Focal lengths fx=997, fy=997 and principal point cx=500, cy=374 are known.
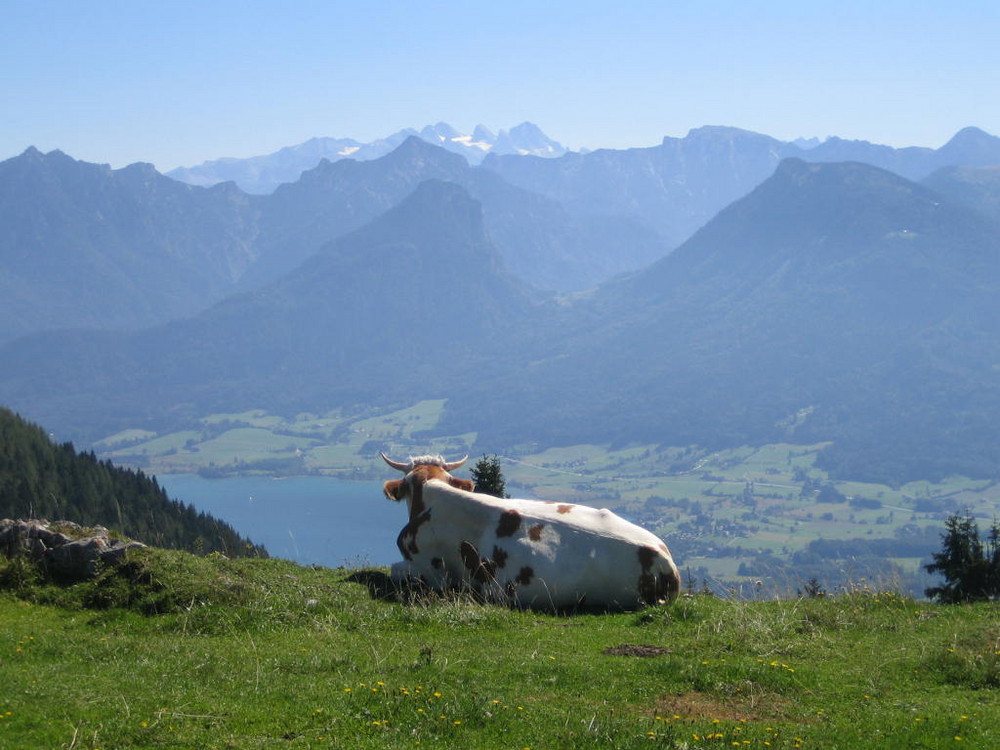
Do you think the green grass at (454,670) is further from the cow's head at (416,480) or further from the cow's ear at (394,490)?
the cow's ear at (394,490)

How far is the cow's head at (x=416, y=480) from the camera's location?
21.6 meters

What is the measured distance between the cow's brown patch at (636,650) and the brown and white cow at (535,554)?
12.4 ft

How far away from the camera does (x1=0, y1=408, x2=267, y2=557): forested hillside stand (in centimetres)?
6538

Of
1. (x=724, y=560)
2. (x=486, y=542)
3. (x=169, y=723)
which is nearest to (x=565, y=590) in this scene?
(x=486, y=542)

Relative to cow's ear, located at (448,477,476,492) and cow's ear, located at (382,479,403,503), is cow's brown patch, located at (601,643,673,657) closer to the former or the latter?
cow's ear, located at (448,477,476,492)

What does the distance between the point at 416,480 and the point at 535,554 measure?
447cm

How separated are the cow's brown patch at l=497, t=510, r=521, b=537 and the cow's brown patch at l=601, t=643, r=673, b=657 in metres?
4.93

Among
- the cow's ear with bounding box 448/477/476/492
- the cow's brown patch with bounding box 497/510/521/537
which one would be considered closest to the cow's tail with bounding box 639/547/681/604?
the cow's brown patch with bounding box 497/510/521/537

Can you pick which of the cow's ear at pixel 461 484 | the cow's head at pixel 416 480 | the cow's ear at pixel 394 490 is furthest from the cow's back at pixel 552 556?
the cow's ear at pixel 394 490

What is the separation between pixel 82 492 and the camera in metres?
72.4

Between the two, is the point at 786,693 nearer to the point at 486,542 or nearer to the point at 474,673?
the point at 474,673

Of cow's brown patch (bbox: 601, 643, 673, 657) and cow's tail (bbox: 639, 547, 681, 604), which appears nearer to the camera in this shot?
cow's brown patch (bbox: 601, 643, 673, 657)

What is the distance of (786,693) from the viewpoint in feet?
39.0

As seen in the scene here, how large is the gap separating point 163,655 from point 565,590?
7.40 metres
